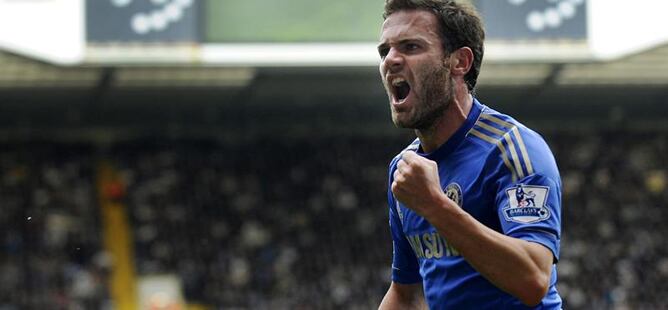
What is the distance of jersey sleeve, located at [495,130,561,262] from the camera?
3.42 meters

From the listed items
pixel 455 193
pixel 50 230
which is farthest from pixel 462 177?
pixel 50 230

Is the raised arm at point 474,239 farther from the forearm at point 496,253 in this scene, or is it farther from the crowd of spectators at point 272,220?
the crowd of spectators at point 272,220

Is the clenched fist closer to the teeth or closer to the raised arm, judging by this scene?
the raised arm

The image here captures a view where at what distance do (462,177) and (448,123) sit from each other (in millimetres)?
204

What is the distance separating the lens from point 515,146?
356 centimetres

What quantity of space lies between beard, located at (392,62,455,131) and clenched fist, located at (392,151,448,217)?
0.33m

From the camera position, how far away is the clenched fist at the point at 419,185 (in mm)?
3262

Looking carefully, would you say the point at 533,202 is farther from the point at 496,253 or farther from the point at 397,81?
the point at 397,81

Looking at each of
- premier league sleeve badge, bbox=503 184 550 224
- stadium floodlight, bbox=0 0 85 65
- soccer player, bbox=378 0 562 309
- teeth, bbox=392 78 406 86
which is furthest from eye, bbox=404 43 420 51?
stadium floodlight, bbox=0 0 85 65

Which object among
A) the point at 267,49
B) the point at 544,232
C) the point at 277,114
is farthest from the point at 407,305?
the point at 277,114

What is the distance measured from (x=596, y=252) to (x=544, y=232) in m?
18.7

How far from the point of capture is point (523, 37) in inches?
756

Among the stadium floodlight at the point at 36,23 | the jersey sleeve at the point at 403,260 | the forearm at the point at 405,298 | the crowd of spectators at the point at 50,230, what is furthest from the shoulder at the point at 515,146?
the crowd of spectators at the point at 50,230

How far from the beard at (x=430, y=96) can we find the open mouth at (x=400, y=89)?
3 cm
